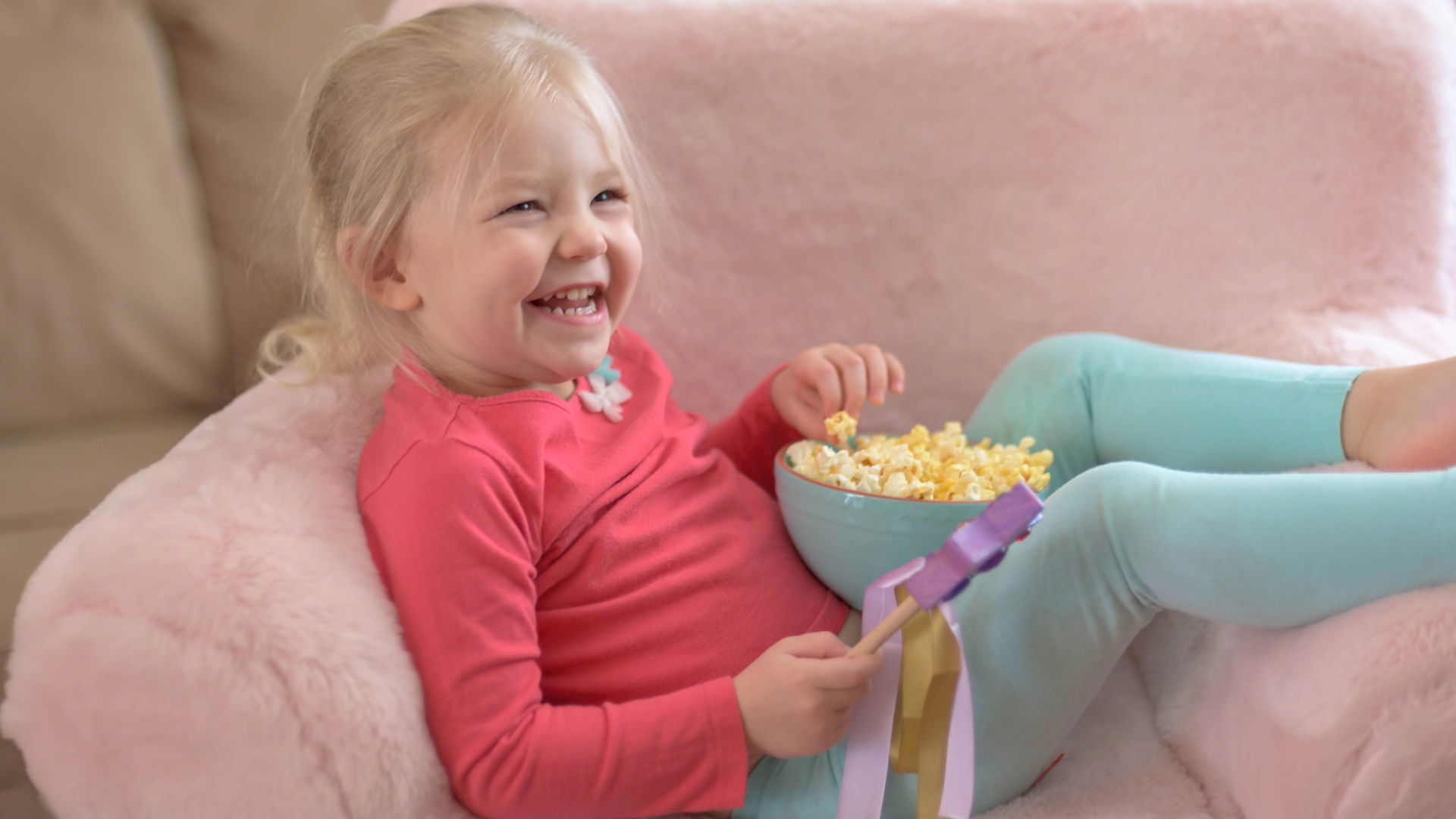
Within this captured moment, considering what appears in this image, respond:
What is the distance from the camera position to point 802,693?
71 cm

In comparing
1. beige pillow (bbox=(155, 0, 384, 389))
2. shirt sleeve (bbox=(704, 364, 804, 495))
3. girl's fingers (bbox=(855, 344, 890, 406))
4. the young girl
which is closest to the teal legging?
the young girl

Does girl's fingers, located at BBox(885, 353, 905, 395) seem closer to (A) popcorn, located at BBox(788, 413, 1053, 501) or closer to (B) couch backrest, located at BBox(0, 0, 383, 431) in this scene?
(A) popcorn, located at BBox(788, 413, 1053, 501)

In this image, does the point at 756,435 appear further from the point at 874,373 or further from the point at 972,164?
the point at 972,164

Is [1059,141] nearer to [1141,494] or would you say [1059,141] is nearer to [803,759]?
[1141,494]

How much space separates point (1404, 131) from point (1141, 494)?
2.32 feet

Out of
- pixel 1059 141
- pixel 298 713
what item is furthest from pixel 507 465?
pixel 1059 141

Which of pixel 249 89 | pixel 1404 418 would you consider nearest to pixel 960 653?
pixel 1404 418

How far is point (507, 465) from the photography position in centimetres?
79

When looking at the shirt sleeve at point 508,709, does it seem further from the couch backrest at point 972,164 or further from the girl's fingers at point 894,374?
the couch backrest at point 972,164

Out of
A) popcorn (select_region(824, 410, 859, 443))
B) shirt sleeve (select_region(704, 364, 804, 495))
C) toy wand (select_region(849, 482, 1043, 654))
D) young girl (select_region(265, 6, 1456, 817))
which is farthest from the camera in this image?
shirt sleeve (select_region(704, 364, 804, 495))

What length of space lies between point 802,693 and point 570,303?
0.38 m

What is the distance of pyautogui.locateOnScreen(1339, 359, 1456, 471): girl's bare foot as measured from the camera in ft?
2.57

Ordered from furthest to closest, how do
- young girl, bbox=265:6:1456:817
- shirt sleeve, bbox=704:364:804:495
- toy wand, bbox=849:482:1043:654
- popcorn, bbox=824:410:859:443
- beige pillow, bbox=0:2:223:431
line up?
Result: beige pillow, bbox=0:2:223:431, shirt sleeve, bbox=704:364:804:495, popcorn, bbox=824:410:859:443, young girl, bbox=265:6:1456:817, toy wand, bbox=849:482:1043:654

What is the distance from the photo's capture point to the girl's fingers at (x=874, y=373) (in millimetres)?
1007
